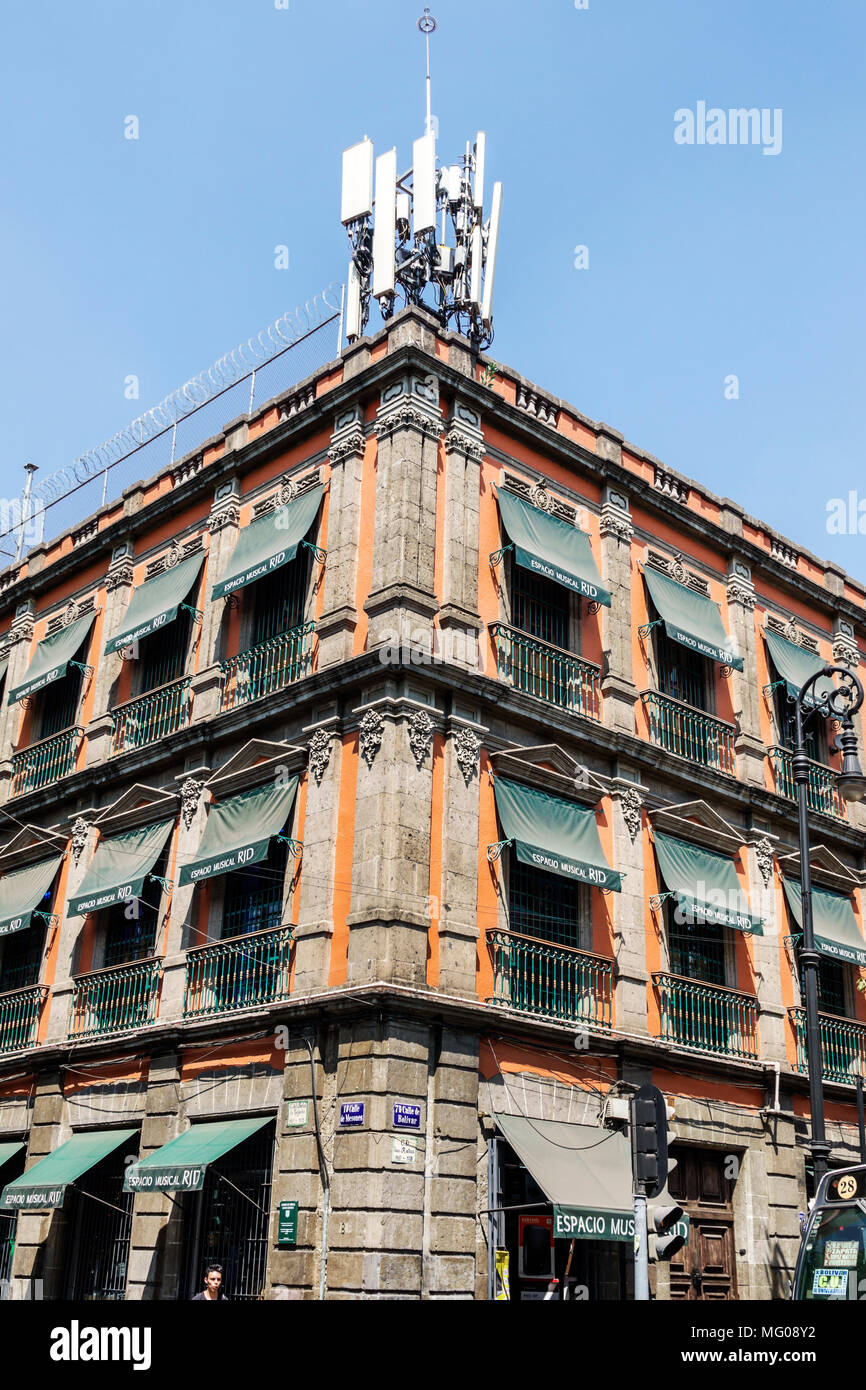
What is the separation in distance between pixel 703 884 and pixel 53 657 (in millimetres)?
12063

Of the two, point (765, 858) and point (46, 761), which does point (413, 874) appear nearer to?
point (765, 858)

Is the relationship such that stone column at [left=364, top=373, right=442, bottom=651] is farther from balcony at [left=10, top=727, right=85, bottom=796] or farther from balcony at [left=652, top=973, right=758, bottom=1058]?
balcony at [left=10, top=727, right=85, bottom=796]

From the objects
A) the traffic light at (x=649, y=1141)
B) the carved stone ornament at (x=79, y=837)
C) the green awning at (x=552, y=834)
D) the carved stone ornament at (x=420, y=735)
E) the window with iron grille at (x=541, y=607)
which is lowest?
the traffic light at (x=649, y=1141)

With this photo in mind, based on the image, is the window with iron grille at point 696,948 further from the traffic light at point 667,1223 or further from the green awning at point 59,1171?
the green awning at point 59,1171

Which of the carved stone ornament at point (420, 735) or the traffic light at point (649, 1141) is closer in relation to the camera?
the traffic light at point (649, 1141)

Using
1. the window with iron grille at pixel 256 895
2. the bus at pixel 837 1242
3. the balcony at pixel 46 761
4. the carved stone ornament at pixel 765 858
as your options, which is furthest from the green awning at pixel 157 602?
the bus at pixel 837 1242

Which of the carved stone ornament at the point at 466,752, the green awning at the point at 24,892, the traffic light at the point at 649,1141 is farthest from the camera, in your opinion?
the green awning at the point at 24,892

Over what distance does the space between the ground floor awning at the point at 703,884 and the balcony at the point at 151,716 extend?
749cm

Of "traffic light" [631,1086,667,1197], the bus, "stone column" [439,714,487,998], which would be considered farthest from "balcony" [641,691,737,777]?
the bus

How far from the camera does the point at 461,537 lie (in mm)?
16844

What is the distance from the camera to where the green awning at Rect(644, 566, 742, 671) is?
19375 mm

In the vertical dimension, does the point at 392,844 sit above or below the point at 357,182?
below

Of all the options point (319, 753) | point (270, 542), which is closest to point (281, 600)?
point (270, 542)

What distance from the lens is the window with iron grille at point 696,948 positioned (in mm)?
18422
